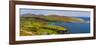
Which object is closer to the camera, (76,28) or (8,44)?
(8,44)

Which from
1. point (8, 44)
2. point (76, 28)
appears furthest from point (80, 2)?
point (8, 44)

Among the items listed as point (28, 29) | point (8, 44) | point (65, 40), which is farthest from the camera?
point (65, 40)

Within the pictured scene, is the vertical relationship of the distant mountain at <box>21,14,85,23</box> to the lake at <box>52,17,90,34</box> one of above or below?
above

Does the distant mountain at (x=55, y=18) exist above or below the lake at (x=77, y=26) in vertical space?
above

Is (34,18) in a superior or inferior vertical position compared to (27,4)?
inferior

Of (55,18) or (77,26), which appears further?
(77,26)

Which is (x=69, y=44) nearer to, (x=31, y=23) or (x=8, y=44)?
(x=31, y=23)

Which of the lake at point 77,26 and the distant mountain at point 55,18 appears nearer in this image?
the distant mountain at point 55,18

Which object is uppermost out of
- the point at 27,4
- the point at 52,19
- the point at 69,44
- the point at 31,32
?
the point at 27,4

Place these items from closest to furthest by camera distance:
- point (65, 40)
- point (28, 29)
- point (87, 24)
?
point (28, 29), point (65, 40), point (87, 24)

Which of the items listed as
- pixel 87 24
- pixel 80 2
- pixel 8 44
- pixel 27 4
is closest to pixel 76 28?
pixel 87 24

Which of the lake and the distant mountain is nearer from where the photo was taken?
the distant mountain
